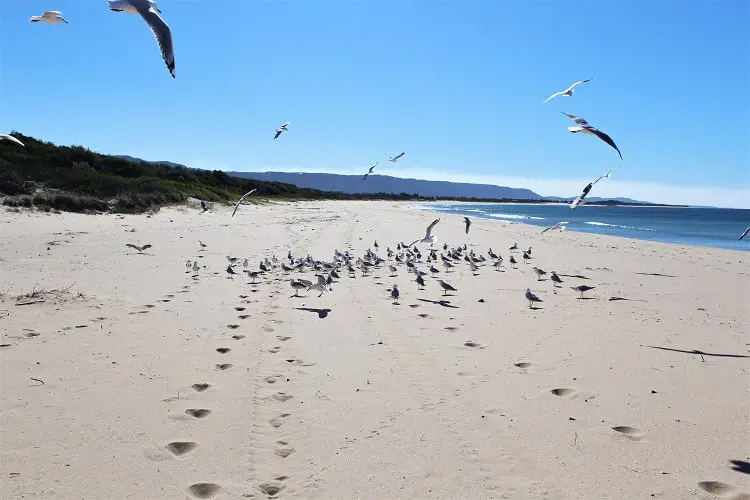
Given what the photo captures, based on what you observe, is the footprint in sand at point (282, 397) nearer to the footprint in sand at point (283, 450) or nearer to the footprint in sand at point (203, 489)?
the footprint in sand at point (283, 450)

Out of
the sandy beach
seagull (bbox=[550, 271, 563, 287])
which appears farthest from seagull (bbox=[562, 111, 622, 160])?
seagull (bbox=[550, 271, 563, 287])

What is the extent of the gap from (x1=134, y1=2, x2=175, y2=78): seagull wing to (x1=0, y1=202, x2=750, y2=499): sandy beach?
2735mm

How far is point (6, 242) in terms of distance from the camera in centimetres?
1236

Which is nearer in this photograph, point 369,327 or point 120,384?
point 120,384

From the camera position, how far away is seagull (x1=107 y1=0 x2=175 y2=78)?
4130 millimetres

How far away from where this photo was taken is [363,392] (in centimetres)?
445

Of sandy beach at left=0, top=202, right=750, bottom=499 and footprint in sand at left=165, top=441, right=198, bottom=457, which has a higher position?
sandy beach at left=0, top=202, right=750, bottom=499

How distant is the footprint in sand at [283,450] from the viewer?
341 cm

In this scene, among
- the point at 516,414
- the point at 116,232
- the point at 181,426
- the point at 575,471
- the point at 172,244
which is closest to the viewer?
the point at 575,471

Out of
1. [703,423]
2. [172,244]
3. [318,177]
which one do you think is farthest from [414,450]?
[318,177]

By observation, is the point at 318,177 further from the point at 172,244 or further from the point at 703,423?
the point at 703,423

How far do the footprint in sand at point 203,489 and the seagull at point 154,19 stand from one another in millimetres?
2975

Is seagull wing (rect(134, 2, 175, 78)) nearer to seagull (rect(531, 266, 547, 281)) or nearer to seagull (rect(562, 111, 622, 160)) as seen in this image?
seagull (rect(562, 111, 622, 160))

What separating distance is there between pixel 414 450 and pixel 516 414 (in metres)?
1.04
